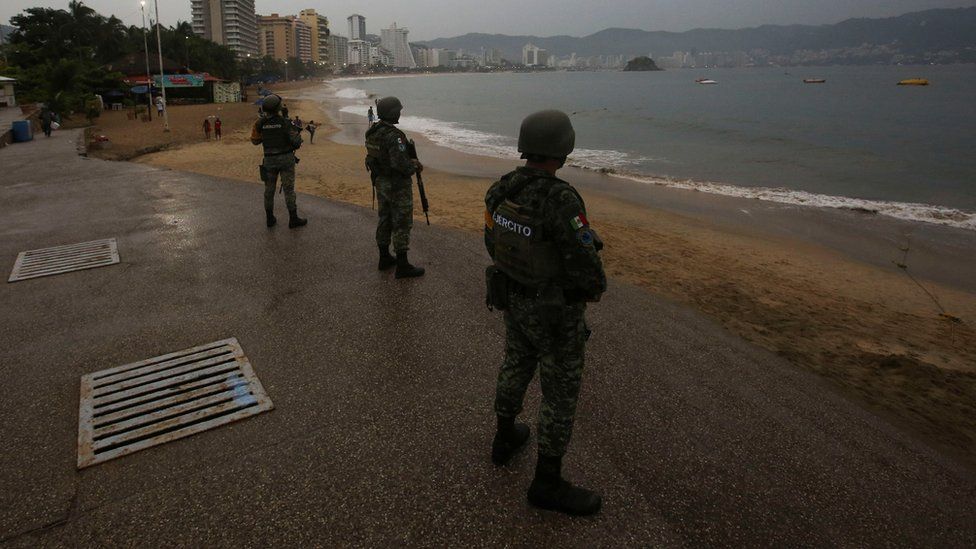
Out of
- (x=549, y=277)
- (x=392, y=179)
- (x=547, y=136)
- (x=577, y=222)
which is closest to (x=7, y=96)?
(x=392, y=179)

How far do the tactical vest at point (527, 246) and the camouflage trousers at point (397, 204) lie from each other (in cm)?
338

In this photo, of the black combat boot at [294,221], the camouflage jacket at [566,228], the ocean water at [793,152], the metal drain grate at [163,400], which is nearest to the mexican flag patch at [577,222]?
the camouflage jacket at [566,228]

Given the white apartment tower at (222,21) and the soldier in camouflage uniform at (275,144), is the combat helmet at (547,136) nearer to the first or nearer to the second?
the soldier in camouflage uniform at (275,144)

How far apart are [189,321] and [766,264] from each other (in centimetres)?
1012

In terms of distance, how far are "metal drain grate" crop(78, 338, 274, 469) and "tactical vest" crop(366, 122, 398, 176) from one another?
260 cm

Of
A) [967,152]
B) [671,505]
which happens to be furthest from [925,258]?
[967,152]

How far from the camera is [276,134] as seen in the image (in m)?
7.88

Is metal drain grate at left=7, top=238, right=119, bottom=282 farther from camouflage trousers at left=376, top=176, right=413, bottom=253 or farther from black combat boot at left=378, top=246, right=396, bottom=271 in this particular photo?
camouflage trousers at left=376, top=176, right=413, bottom=253

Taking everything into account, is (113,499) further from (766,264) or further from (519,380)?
(766,264)

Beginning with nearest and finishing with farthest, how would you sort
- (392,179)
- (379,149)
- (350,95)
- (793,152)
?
(379,149), (392,179), (793,152), (350,95)

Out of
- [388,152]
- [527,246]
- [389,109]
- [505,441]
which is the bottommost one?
[505,441]

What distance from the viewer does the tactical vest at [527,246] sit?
2764 millimetres

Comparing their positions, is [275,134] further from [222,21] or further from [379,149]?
[222,21]

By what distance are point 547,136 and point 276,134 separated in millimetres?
6337
